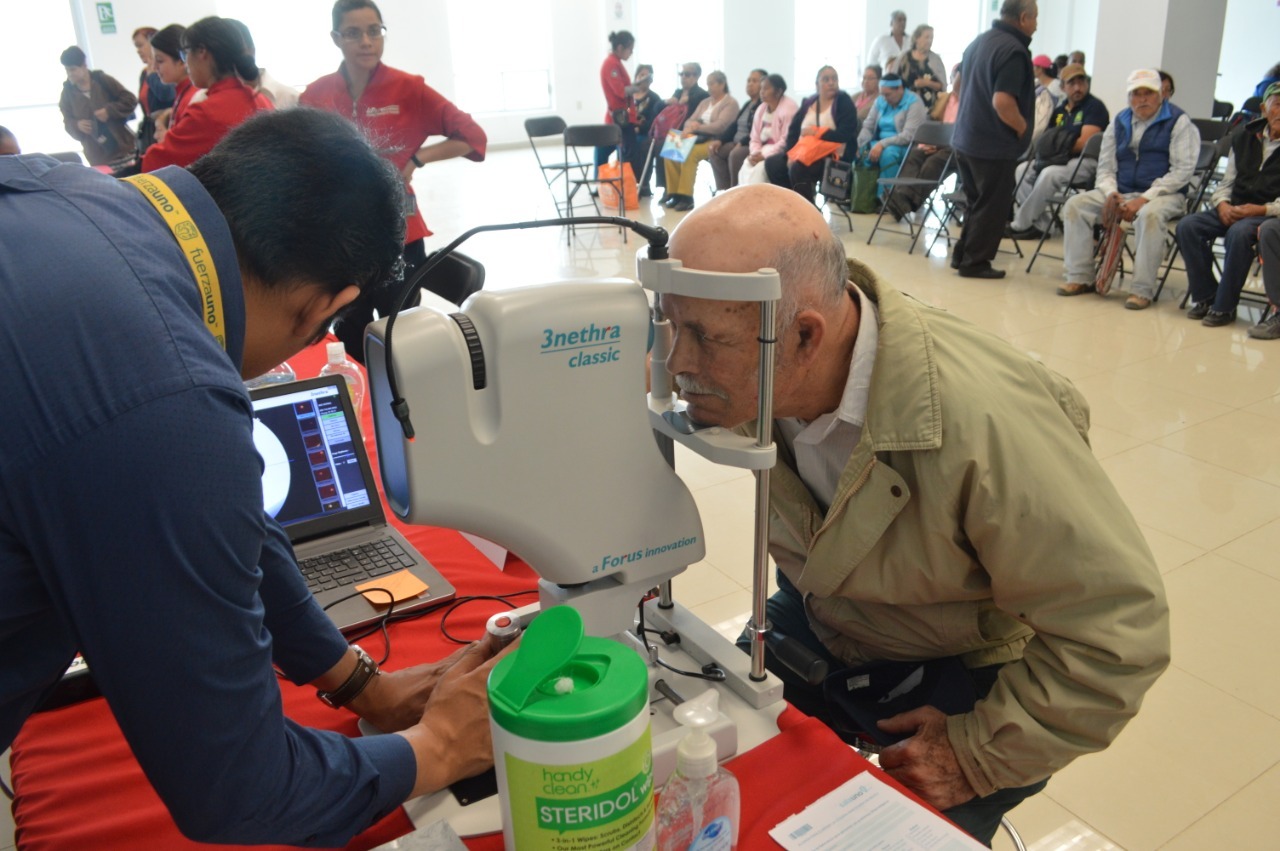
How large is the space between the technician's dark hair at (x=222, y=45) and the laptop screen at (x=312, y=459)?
2191mm

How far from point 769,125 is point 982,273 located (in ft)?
10.9

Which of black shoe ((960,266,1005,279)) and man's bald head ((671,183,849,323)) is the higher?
man's bald head ((671,183,849,323))

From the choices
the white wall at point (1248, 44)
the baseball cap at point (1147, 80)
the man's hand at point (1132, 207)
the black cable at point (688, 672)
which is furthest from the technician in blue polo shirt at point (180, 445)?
the white wall at point (1248, 44)

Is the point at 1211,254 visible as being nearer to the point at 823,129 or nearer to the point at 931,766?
the point at 823,129

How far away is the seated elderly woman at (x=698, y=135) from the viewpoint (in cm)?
898

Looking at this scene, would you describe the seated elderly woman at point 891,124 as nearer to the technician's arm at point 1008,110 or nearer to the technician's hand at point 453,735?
the technician's arm at point 1008,110

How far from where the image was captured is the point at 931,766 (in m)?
1.10

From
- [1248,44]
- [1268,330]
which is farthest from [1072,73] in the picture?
[1248,44]

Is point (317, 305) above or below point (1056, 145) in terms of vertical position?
above

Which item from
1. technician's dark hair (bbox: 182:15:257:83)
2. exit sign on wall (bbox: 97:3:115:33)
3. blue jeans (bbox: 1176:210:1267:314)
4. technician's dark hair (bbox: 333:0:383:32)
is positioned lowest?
blue jeans (bbox: 1176:210:1267:314)

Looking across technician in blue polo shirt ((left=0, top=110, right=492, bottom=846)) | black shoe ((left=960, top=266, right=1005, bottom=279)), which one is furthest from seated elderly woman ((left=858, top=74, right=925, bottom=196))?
technician in blue polo shirt ((left=0, top=110, right=492, bottom=846))

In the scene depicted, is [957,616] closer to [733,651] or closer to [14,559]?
[733,651]

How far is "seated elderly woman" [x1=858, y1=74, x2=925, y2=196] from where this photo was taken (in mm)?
7641

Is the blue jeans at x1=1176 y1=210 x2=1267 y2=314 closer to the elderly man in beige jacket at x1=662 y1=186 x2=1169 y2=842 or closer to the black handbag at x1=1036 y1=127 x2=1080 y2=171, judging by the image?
the black handbag at x1=1036 y1=127 x2=1080 y2=171
